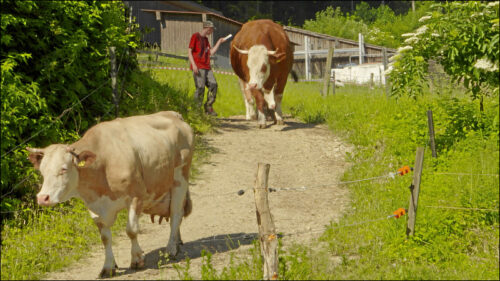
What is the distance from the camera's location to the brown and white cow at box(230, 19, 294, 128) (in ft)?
53.5

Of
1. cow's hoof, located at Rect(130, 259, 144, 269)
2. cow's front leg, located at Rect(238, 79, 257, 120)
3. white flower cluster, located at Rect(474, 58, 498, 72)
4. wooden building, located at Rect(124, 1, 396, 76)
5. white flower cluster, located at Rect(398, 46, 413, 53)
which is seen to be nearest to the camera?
cow's hoof, located at Rect(130, 259, 144, 269)

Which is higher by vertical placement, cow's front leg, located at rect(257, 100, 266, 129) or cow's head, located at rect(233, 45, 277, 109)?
cow's head, located at rect(233, 45, 277, 109)

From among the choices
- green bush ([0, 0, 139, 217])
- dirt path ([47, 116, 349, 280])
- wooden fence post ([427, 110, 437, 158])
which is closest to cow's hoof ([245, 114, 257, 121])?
dirt path ([47, 116, 349, 280])

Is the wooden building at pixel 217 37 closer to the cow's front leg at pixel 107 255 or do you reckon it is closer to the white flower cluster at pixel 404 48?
the white flower cluster at pixel 404 48

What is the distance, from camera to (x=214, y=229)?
10.7m

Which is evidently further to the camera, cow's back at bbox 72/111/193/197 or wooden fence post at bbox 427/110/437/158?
wooden fence post at bbox 427/110/437/158

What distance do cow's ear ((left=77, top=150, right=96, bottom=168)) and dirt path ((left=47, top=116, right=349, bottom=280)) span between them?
1.37 meters

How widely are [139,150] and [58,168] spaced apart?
1.14m

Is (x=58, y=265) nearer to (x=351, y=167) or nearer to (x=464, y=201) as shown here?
(x=464, y=201)

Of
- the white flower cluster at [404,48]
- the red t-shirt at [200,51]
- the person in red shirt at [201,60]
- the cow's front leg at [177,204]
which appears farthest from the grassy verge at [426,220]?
the red t-shirt at [200,51]

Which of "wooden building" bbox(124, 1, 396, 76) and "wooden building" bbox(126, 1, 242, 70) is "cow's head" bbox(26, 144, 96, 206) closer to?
"wooden building" bbox(124, 1, 396, 76)

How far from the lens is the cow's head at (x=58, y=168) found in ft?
24.6

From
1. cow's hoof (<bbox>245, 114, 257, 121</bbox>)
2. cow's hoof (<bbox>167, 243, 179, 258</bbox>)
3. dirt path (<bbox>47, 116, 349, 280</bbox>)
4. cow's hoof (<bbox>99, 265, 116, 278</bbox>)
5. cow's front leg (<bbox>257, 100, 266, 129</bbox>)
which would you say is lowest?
dirt path (<bbox>47, 116, 349, 280</bbox>)

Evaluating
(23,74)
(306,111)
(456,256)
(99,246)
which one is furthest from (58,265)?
(306,111)
